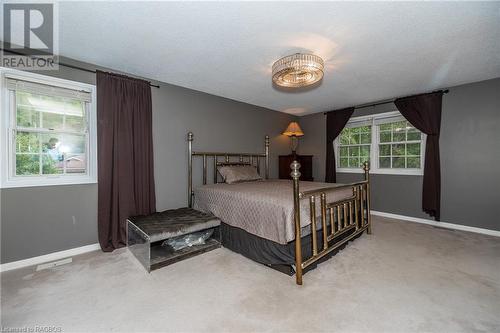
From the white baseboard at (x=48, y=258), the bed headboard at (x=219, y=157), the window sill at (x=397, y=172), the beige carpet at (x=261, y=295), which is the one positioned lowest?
the beige carpet at (x=261, y=295)

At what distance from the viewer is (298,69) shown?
217cm

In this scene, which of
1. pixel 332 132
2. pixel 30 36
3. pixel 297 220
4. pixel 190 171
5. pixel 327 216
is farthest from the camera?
pixel 332 132

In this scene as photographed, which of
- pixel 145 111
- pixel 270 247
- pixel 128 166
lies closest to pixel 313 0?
pixel 270 247

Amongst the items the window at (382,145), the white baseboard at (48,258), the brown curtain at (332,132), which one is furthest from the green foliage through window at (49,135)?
the window at (382,145)

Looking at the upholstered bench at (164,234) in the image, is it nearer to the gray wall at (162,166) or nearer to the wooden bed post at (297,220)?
the gray wall at (162,166)

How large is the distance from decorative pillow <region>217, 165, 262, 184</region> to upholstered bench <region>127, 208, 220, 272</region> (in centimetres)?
91

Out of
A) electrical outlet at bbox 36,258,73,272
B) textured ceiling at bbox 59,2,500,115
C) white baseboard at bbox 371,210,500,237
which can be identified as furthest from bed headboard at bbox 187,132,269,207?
white baseboard at bbox 371,210,500,237

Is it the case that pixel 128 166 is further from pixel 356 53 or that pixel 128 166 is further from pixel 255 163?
pixel 356 53

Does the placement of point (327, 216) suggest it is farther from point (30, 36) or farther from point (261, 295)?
point (30, 36)

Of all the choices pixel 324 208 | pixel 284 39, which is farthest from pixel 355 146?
pixel 284 39

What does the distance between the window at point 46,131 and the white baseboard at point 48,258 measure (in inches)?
31.2

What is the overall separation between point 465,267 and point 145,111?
4.12 m

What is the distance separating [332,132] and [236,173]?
2.52 metres

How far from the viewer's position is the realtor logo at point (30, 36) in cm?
174
